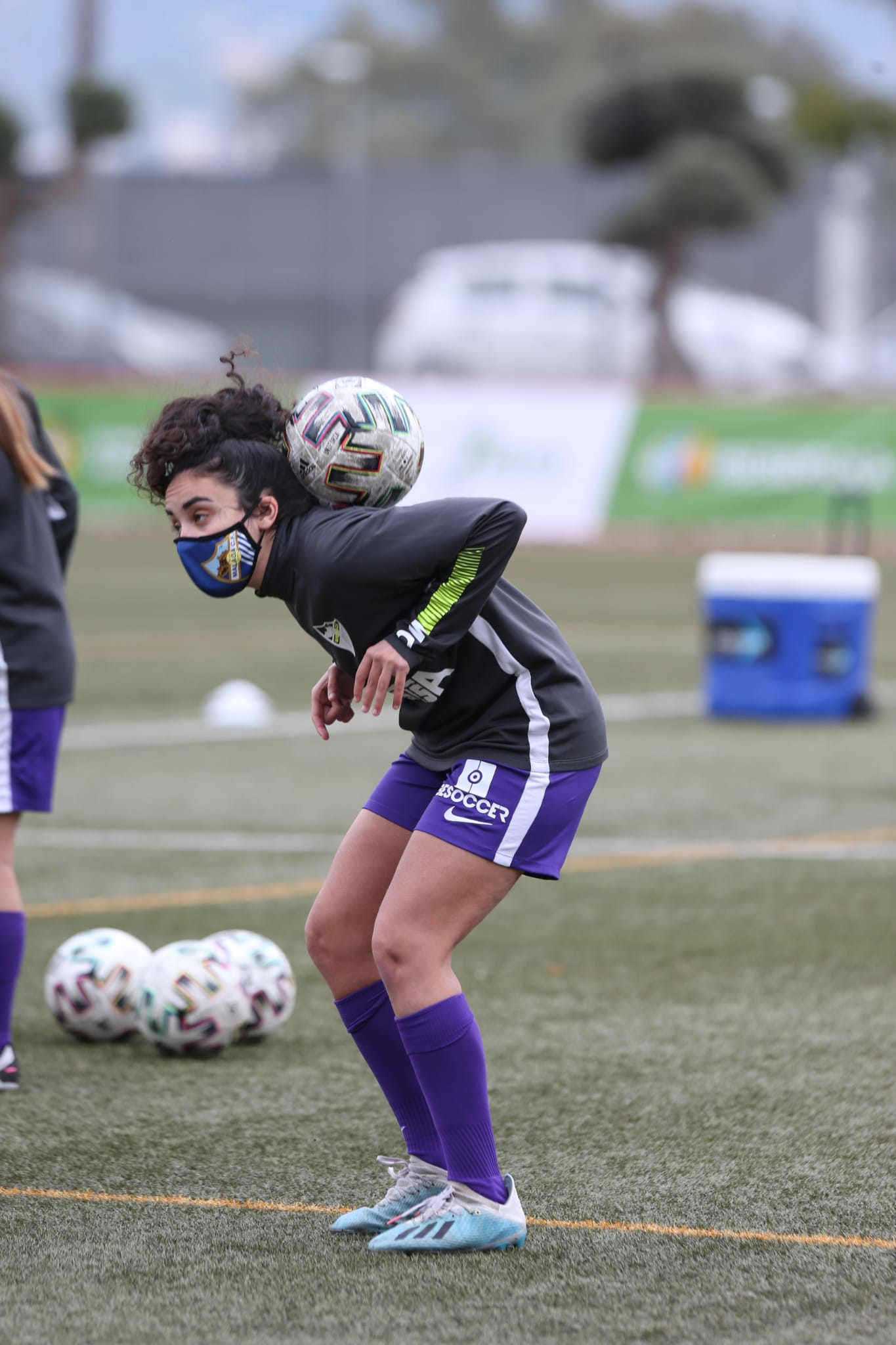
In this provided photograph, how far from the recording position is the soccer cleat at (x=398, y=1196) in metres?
4.39

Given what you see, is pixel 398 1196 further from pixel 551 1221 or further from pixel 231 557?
pixel 231 557

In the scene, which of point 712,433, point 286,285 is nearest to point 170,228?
point 286,285

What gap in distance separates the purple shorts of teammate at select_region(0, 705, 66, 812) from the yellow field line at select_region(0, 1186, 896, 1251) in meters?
1.24

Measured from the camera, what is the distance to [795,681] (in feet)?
44.2

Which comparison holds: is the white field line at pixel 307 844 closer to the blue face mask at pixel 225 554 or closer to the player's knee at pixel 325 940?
the player's knee at pixel 325 940

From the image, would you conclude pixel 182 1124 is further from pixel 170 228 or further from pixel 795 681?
pixel 170 228

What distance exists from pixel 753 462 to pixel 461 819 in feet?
76.5

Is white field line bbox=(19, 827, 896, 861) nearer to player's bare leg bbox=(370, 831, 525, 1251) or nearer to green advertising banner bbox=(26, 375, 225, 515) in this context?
player's bare leg bbox=(370, 831, 525, 1251)

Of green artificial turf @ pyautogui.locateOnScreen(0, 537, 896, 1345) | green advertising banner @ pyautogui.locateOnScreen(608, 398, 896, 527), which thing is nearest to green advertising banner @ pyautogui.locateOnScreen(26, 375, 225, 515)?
green advertising banner @ pyautogui.locateOnScreen(608, 398, 896, 527)

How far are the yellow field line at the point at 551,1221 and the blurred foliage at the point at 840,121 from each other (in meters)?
46.3

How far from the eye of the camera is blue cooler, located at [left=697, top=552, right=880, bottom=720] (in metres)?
13.3

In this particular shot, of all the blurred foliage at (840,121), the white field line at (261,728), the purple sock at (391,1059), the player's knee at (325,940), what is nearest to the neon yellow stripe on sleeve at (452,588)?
the player's knee at (325,940)

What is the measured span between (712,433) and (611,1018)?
70.1 ft

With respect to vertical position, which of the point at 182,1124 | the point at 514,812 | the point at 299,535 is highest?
the point at 299,535
